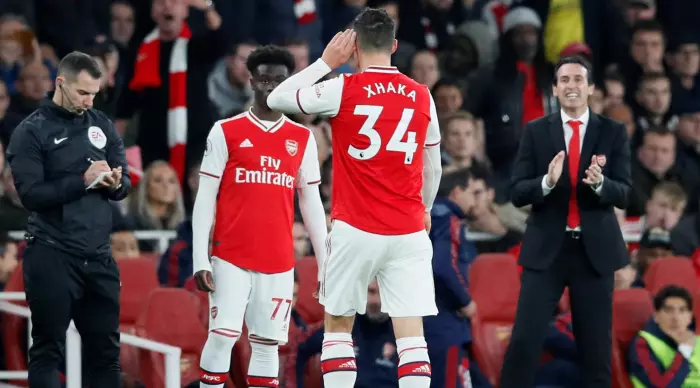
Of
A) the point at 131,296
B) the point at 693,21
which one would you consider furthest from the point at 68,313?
the point at 693,21

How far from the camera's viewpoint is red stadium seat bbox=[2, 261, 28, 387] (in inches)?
402

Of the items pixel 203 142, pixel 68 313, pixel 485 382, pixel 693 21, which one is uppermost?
pixel 693 21

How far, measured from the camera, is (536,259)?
9.09m

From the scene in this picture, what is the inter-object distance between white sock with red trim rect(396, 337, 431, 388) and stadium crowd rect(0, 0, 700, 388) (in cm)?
195

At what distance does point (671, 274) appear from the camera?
38.4 feet

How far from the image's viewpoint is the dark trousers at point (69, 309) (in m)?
8.13

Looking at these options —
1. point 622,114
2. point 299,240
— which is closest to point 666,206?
point 622,114

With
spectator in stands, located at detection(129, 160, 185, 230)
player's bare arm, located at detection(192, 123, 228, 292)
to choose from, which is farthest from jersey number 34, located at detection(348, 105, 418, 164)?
spectator in stands, located at detection(129, 160, 185, 230)

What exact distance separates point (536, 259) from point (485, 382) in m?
1.72

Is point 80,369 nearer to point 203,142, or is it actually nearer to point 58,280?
point 58,280

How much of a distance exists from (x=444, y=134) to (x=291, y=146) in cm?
403

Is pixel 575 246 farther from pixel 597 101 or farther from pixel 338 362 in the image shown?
pixel 597 101

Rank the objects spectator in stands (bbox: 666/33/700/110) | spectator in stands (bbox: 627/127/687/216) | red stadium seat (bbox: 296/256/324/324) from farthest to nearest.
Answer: spectator in stands (bbox: 666/33/700/110), spectator in stands (bbox: 627/127/687/216), red stadium seat (bbox: 296/256/324/324)

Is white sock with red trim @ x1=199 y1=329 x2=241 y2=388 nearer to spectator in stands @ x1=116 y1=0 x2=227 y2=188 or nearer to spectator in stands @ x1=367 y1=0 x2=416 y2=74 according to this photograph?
spectator in stands @ x1=116 y1=0 x2=227 y2=188
